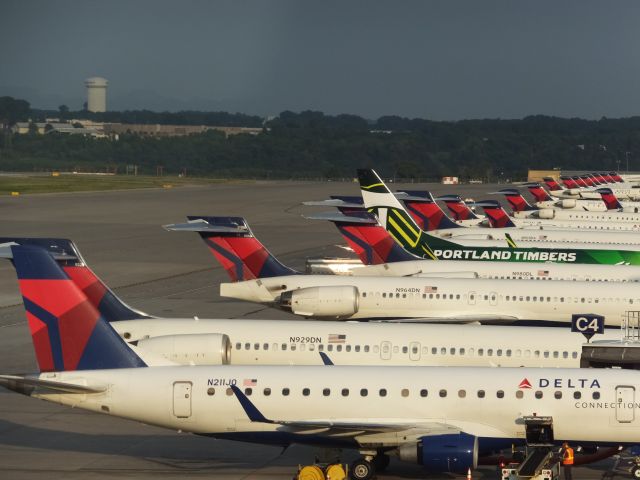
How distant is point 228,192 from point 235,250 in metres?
131

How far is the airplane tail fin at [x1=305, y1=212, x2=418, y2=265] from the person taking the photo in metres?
56.7

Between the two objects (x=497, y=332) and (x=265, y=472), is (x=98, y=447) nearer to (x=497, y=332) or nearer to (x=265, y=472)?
(x=265, y=472)

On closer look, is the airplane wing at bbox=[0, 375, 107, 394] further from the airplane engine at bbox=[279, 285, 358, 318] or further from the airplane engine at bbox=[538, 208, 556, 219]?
the airplane engine at bbox=[538, 208, 556, 219]

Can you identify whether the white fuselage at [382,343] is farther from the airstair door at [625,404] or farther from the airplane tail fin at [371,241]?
the airplane tail fin at [371,241]

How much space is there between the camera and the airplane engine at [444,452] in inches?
1083

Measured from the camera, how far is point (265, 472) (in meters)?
30.1

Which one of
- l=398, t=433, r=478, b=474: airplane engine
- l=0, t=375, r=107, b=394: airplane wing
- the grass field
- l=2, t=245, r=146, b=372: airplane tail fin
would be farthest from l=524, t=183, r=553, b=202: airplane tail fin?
l=0, t=375, r=107, b=394: airplane wing

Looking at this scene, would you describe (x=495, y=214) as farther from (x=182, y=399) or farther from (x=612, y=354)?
(x=182, y=399)

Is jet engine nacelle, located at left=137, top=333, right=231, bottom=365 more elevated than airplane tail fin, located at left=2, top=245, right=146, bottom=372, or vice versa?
airplane tail fin, located at left=2, top=245, right=146, bottom=372

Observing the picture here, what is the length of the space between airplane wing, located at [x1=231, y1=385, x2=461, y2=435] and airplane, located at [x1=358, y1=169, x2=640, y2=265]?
3277 centimetres

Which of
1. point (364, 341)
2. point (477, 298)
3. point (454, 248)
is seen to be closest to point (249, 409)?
point (364, 341)

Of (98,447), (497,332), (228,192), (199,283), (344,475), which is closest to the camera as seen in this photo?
(344,475)

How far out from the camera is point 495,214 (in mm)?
86375

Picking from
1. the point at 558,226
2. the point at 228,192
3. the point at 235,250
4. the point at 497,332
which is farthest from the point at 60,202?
the point at 497,332
